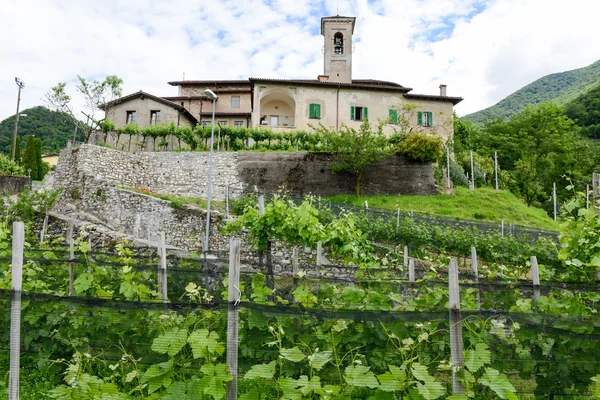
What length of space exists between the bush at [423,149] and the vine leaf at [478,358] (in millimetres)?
19255

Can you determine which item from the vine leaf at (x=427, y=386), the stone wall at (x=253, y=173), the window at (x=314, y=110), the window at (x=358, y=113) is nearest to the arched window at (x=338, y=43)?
the window at (x=358, y=113)

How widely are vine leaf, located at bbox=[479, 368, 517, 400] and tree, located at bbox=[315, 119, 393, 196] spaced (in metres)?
17.8

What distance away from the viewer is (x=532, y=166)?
89.4 ft

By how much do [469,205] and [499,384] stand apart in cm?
1811

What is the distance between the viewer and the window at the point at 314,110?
2643 centimetres

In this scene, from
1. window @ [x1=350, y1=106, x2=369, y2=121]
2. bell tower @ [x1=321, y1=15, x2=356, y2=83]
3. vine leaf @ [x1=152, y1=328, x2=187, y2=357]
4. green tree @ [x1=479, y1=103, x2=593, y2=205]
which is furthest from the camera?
green tree @ [x1=479, y1=103, x2=593, y2=205]

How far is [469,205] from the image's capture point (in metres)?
19.2

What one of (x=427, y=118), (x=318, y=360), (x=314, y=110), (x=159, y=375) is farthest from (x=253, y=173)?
(x=318, y=360)

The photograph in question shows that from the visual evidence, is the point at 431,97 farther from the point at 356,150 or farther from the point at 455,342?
the point at 455,342

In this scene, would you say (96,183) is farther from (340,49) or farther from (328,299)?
(340,49)

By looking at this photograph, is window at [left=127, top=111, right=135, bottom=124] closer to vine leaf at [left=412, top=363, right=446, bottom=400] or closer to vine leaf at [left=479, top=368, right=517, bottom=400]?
vine leaf at [left=412, top=363, right=446, bottom=400]

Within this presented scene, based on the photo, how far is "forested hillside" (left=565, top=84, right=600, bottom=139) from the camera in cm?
4138

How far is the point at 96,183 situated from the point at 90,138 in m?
6.95

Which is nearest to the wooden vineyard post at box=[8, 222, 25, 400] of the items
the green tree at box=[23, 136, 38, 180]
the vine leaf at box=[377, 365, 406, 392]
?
the vine leaf at box=[377, 365, 406, 392]
